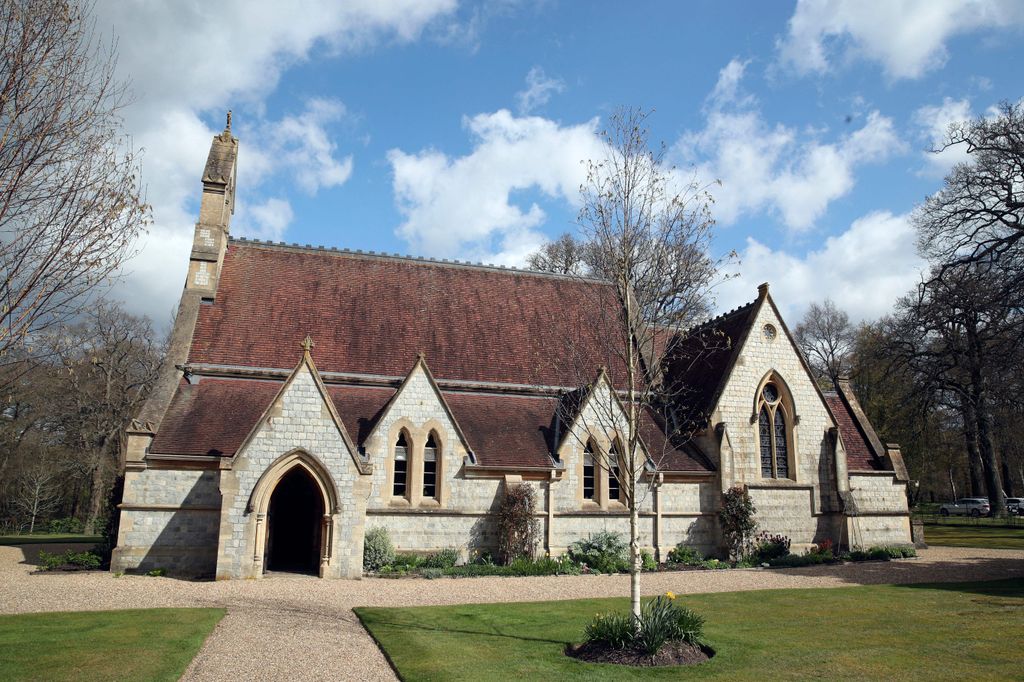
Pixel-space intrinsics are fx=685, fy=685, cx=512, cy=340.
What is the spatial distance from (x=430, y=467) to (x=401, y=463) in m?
0.94

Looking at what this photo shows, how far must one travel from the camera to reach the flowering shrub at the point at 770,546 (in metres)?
23.2

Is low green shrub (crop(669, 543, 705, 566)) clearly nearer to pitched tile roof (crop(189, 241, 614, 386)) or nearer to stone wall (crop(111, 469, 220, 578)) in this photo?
pitched tile roof (crop(189, 241, 614, 386))

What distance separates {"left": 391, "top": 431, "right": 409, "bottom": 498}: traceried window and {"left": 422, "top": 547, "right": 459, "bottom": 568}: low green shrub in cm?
226

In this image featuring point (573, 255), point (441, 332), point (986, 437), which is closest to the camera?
point (441, 332)

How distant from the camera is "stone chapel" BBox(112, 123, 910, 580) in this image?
19500 millimetres

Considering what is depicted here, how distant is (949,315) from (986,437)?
1146cm

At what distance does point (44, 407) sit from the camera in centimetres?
4144

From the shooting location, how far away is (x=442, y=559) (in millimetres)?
20438

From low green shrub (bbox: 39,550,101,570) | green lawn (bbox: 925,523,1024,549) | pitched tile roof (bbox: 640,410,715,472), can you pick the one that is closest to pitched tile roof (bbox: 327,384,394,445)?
low green shrub (bbox: 39,550,101,570)

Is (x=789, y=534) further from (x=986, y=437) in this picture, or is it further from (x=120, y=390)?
(x=120, y=390)

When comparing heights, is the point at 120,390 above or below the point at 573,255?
below

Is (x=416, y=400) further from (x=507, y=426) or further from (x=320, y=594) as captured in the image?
(x=320, y=594)

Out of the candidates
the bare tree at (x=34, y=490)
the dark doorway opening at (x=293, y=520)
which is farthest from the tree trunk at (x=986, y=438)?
the bare tree at (x=34, y=490)

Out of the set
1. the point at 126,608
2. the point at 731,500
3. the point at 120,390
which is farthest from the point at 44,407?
the point at 731,500
